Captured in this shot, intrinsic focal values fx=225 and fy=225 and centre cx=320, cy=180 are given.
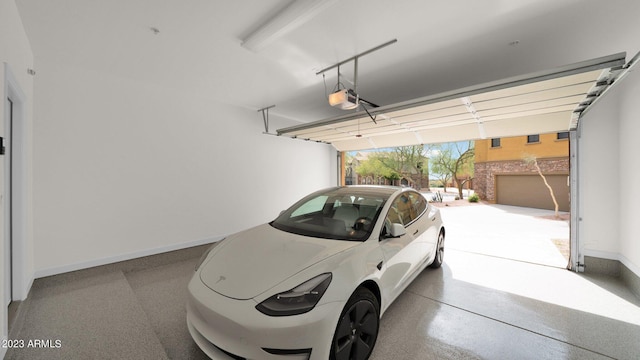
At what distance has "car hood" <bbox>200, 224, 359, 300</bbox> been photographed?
1535mm

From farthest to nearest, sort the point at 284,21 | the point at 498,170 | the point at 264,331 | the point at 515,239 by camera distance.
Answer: the point at 498,170 → the point at 515,239 → the point at 284,21 → the point at 264,331

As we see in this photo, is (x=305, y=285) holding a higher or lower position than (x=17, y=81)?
lower

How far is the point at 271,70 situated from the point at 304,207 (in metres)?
2.03

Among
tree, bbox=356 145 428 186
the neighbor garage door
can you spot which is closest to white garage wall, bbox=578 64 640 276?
the neighbor garage door

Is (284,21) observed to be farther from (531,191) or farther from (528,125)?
(531,191)

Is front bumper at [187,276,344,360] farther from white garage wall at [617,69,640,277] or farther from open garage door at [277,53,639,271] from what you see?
white garage wall at [617,69,640,277]

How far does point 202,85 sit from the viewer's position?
3.80 m

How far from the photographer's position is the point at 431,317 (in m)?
2.35

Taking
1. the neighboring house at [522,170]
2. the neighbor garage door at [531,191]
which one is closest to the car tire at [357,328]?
the neighboring house at [522,170]

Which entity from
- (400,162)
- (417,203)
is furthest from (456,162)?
(417,203)

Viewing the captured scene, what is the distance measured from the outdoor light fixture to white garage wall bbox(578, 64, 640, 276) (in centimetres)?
401

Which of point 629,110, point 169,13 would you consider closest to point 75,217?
point 169,13

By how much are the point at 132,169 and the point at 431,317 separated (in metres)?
4.62

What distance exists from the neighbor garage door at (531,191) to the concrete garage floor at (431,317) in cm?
1108
